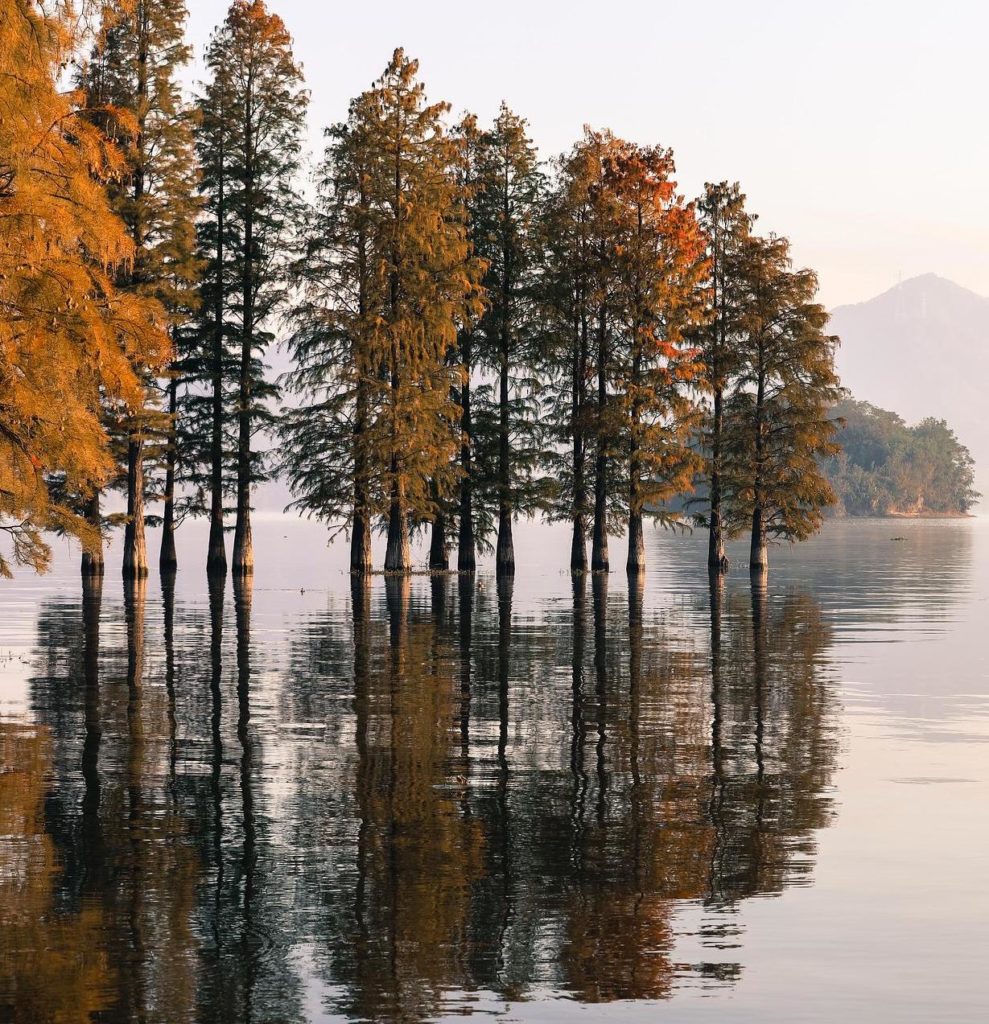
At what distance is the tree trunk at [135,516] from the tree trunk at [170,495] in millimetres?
1265

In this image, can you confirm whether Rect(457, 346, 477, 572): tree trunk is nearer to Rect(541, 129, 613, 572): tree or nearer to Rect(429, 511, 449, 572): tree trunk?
Rect(429, 511, 449, 572): tree trunk

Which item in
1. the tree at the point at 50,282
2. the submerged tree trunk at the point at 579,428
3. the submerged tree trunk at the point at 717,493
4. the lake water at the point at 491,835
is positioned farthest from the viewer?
the submerged tree trunk at the point at 717,493

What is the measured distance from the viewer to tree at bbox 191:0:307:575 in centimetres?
6041

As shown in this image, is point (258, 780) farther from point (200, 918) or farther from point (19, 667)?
point (19, 667)

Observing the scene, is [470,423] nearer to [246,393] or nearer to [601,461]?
[601,461]

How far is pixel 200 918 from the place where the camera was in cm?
1060

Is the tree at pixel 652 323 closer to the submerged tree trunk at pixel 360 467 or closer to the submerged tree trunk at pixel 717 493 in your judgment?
the submerged tree trunk at pixel 717 493

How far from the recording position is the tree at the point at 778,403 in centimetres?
6525

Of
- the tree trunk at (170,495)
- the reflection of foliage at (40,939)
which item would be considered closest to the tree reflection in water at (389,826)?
the reflection of foliage at (40,939)

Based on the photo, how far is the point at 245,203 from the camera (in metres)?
60.3

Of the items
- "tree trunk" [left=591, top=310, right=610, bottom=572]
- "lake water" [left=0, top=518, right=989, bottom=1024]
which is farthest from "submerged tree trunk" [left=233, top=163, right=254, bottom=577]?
"lake water" [left=0, top=518, right=989, bottom=1024]

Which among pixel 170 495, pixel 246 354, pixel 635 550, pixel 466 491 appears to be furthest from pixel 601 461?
pixel 170 495

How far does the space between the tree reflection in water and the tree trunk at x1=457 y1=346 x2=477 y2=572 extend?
3626 centimetres

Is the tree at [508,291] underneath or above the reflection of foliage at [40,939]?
above
